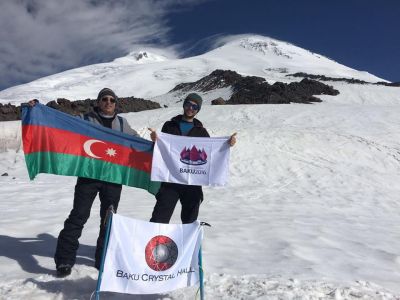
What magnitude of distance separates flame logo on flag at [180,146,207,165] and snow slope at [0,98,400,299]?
4.33 ft

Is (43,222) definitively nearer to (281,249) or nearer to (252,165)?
(281,249)

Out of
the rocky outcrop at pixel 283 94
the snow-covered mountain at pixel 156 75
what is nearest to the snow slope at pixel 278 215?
the rocky outcrop at pixel 283 94

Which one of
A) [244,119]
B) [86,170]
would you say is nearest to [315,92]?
[244,119]

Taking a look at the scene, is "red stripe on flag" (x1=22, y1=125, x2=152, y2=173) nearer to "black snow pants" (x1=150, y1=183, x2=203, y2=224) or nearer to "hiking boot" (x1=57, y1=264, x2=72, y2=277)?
"black snow pants" (x1=150, y1=183, x2=203, y2=224)

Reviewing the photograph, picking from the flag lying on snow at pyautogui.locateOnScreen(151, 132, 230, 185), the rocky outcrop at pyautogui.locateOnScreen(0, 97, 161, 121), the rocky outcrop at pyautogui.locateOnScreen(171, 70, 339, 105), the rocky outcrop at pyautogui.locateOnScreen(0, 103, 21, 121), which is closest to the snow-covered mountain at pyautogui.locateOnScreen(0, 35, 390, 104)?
the rocky outcrop at pyautogui.locateOnScreen(171, 70, 339, 105)

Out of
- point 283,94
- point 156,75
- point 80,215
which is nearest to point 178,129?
point 80,215

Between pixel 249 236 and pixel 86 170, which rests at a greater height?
pixel 86 170

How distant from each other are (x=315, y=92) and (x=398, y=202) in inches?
922

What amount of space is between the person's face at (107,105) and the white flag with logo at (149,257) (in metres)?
1.54

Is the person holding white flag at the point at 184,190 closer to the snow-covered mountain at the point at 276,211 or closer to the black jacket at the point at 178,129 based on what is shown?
the black jacket at the point at 178,129

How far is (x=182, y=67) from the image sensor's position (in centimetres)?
8838

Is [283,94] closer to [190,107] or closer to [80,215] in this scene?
[190,107]

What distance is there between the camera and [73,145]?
5184mm

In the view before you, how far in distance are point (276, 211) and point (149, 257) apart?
583cm
